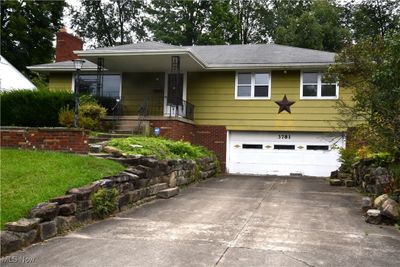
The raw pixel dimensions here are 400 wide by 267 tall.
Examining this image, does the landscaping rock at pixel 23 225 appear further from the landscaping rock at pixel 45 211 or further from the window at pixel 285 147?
the window at pixel 285 147

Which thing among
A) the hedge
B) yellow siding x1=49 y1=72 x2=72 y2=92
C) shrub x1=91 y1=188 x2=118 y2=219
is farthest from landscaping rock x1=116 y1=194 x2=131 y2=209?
yellow siding x1=49 y1=72 x2=72 y2=92

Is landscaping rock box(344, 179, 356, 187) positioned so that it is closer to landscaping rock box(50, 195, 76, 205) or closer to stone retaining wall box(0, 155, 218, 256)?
stone retaining wall box(0, 155, 218, 256)

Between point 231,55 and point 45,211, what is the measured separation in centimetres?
1423

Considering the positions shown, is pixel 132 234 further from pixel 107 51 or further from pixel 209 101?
pixel 209 101

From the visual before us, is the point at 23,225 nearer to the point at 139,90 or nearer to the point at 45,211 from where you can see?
the point at 45,211

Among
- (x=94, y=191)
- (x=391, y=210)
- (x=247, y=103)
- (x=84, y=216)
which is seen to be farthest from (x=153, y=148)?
(x=247, y=103)

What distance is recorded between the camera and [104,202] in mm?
7656

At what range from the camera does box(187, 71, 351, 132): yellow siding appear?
17027 millimetres

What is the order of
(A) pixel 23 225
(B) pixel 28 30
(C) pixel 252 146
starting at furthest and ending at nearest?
(B) pixel 28 30, (C) pixel 252 146, (A) pixel 23 225

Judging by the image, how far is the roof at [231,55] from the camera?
50.4 feet

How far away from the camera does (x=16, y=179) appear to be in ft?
23.0

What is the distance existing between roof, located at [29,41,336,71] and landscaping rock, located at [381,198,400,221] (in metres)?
8.93

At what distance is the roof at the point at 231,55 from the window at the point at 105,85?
0.65 metres

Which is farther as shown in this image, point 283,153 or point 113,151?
point 283,153
